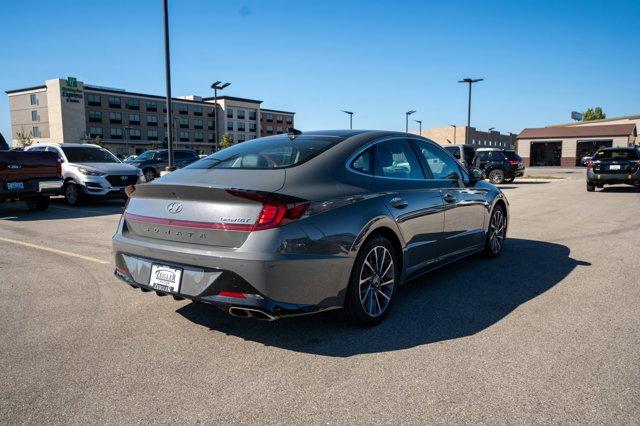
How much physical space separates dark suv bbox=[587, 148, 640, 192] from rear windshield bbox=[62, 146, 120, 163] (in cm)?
1646

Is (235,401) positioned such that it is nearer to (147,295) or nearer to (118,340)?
(118,340)

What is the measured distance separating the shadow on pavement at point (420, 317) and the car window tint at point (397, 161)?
118cm

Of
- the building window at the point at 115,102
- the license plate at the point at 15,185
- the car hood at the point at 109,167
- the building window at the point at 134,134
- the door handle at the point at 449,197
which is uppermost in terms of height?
the building window at the point at 115,102

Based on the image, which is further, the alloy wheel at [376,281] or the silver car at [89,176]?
the silver car at [89,176]

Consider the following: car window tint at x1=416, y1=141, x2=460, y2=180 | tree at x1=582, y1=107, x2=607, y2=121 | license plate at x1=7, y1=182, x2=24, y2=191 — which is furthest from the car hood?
tree at x1=582, y1=107, x2=607, y2=121

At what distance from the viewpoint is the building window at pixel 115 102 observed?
269 ft

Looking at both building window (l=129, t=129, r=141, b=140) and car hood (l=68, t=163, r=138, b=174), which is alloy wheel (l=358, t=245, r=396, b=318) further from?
building window (l=129, t=129, r=141, b=140)

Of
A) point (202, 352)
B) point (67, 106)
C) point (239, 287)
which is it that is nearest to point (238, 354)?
point (202, 352)

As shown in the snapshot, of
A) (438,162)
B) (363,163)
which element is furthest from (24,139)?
(363,163)

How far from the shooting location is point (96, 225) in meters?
Answer: 9.09

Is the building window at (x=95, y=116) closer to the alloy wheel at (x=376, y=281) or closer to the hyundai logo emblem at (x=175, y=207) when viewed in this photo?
the hyundai logo emblem at (x=175, y=207)

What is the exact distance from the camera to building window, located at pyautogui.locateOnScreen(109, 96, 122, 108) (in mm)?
81938

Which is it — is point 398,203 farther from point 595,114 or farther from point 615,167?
point 595,114

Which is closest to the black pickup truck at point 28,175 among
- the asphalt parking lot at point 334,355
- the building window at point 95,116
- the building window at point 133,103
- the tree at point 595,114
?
the asphalt parking lot at point 334,355
